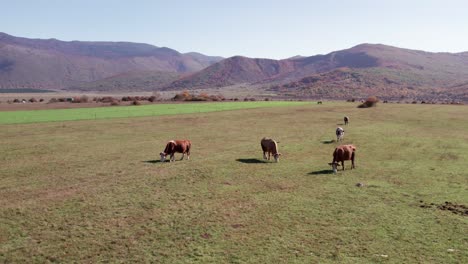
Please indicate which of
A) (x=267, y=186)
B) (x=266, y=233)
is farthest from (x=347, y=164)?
(x=266, y=233)

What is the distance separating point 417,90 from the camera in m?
130

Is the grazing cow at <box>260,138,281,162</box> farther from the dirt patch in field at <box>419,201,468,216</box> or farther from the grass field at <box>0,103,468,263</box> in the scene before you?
the dirt patch in field at <box>419,201,468,216</box>

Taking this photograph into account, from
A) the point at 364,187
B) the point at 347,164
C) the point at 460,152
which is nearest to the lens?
the point at 364,187

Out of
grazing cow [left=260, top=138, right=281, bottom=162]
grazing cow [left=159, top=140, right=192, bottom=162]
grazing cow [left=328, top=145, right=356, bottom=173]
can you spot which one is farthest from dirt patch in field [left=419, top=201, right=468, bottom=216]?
grazing cow [left=159, top=140, right=192, bottom=162]

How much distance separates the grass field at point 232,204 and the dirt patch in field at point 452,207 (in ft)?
0.51

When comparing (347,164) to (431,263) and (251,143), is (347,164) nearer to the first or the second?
(251,143)

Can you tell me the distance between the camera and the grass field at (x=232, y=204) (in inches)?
452

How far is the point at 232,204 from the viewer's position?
1552cm

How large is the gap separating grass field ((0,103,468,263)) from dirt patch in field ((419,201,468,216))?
6.1 inches

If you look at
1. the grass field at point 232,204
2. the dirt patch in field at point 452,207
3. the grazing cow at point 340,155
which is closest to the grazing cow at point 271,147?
the grass field at point 232,204

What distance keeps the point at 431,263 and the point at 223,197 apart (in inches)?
325

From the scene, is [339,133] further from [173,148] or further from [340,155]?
[173,148]

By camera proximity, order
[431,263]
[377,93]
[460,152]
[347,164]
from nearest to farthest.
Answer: [431,263] < [347,164] < [460,152] < [377,93]

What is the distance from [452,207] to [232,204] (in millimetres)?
8392
